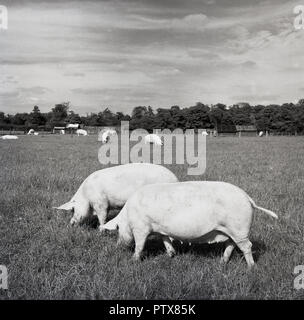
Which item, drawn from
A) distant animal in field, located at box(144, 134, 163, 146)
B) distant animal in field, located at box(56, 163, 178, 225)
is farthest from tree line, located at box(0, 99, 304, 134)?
distant animal in field, located at box(56, 163, 178, 225)

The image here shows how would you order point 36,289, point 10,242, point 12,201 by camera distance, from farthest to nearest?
point 12,201, point 10,242, point 36,289

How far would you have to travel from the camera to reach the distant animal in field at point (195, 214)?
5.60m

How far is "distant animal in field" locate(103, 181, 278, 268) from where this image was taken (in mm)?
5598

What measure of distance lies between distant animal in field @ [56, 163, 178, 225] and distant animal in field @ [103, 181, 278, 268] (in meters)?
1.61

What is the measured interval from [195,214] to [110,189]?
2.52 metres

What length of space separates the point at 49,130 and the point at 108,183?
87.8m

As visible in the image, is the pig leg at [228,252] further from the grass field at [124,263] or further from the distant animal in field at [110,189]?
the distant animal in field at [110,189]

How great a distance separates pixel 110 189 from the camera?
7.73m

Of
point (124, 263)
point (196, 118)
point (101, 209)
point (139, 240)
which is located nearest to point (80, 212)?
point (101, 209)

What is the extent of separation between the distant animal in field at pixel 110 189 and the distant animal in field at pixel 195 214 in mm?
1609

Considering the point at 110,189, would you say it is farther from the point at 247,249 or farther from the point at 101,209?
the point at 247,249
